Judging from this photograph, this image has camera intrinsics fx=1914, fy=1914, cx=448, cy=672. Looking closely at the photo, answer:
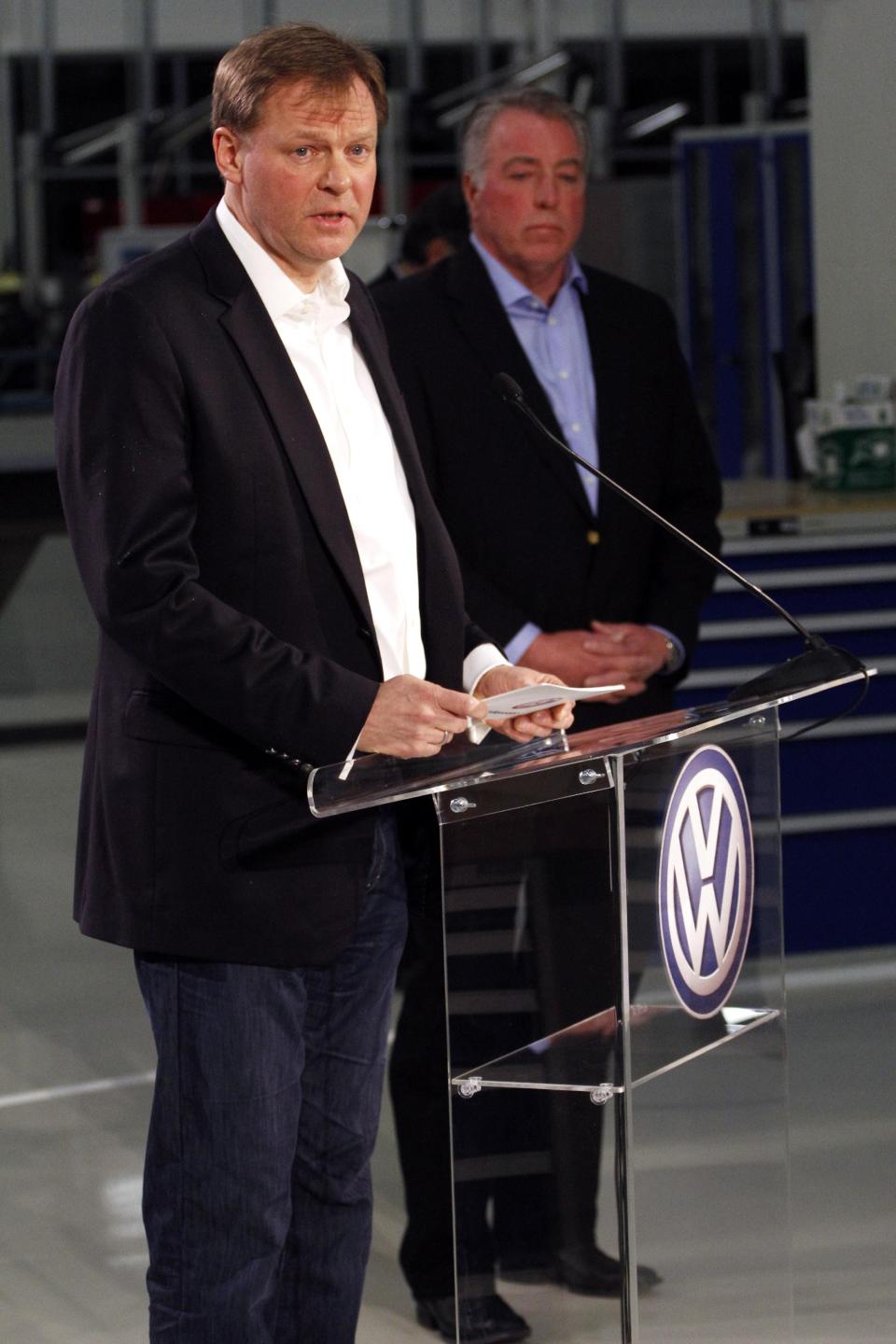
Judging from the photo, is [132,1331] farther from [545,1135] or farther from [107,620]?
[107,620]

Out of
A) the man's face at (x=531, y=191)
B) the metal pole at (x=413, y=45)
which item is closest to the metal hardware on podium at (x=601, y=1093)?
the man's face at (x=531, y=191)

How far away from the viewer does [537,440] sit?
2590mm

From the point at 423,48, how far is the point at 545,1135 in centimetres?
1587

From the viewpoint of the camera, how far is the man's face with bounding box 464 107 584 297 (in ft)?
8.52

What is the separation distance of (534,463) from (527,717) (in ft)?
2.73

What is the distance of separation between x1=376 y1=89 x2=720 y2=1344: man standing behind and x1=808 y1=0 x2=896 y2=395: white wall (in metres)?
2.72

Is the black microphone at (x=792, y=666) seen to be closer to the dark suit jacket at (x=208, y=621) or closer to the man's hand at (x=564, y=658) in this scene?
the dark suit jacket at (x=208, y=621)

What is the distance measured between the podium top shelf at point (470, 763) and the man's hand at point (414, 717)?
0.07 feet

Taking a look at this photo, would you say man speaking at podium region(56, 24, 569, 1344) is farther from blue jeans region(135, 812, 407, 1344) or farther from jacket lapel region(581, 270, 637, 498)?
jacket lapel region(581, 270, 637, 498)

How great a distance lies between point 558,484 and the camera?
258 cm

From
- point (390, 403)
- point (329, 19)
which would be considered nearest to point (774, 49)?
point (329, 19)

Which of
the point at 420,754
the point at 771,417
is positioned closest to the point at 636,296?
the point at 420,754

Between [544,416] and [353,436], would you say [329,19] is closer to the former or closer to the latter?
[544,416]

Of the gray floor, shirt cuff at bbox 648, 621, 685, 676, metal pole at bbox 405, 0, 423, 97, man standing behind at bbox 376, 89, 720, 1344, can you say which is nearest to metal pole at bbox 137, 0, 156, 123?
Result: metal pole at bbox 405, 0, 423, 97
